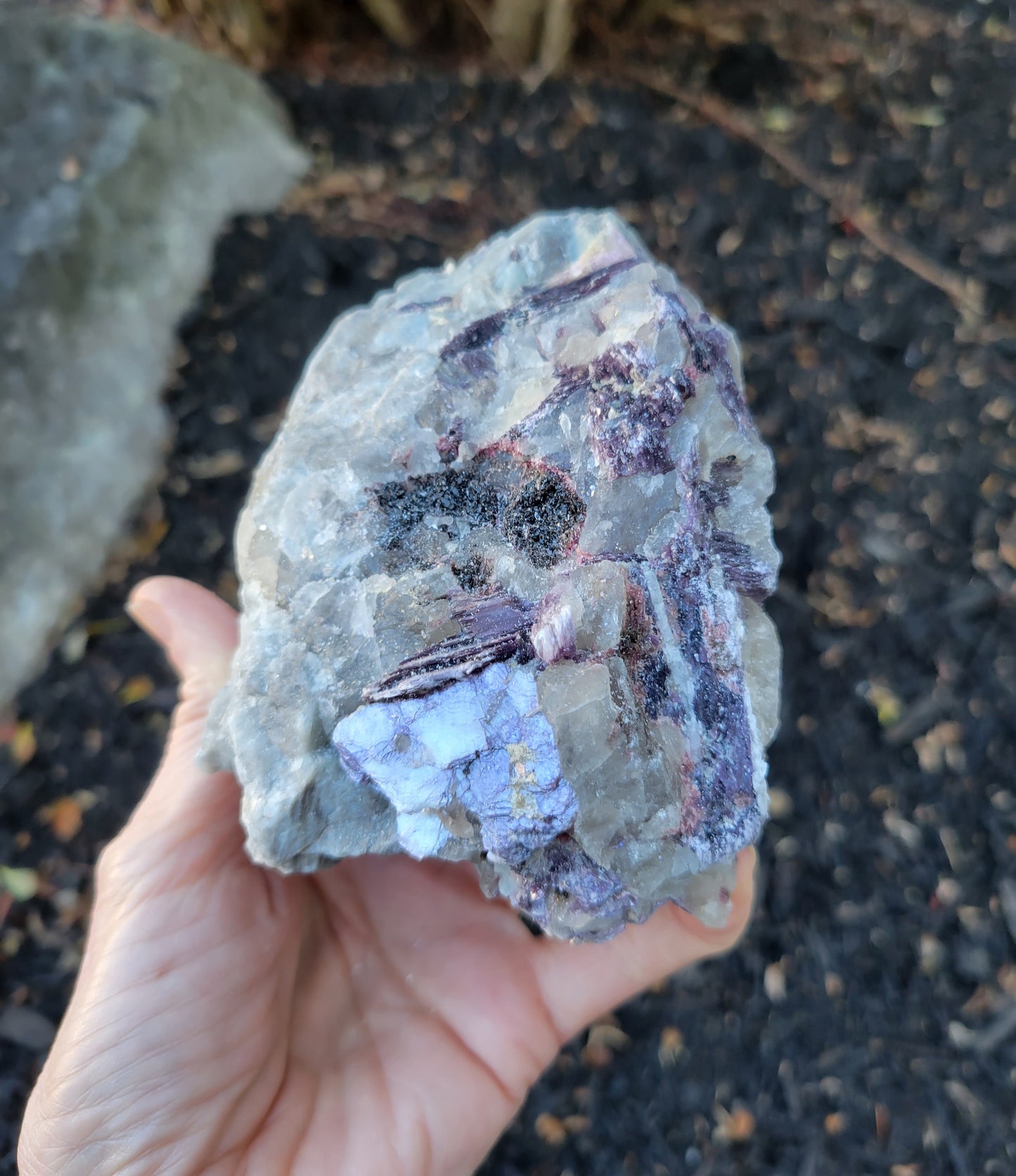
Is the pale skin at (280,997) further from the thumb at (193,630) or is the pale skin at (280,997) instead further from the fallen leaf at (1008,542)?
the fallen leaf at (1008,542)

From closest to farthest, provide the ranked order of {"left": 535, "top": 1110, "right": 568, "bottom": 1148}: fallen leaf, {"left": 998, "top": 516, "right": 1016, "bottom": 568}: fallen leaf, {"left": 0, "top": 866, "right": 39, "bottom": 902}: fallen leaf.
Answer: {"left": 535, "top": 1110, "right": 568, "bottom": 1148}: fallen leaf
{"left": 0, "top": 866, "right": 39, "bottom": 902}: fallen leaf
{"left": 998, "top": 516, "right": 1016, "bottom": 568}: fallen leaf

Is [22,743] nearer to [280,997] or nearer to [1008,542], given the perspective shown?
[280,997]

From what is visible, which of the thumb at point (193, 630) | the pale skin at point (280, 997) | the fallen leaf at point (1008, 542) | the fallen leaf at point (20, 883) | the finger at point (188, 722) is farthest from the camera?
the fallen leaf at point (1008, 542)

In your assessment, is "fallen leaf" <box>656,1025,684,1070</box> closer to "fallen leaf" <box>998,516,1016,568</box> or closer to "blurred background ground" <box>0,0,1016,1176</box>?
"blurred background ground" <box>0,0,1016,1176</box>

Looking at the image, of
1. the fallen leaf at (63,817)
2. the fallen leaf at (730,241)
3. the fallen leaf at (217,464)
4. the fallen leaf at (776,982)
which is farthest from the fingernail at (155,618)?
the fallen leaf at (730,241)

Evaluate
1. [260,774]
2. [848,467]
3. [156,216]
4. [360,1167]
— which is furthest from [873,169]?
[360,1167]

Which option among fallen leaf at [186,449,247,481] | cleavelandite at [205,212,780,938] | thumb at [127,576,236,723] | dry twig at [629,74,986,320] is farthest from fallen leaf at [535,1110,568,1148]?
dry twig at [629,74,986,320]

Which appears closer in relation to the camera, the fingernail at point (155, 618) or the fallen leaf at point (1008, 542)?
the fingernail at point (155, 618)

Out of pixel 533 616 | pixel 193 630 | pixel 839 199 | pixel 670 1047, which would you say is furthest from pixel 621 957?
pixel 839 199
